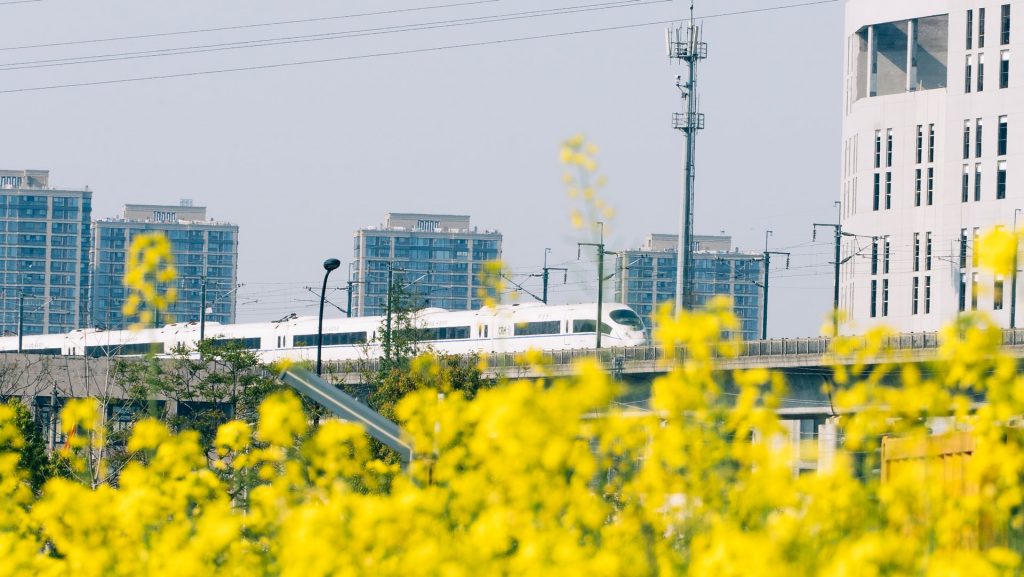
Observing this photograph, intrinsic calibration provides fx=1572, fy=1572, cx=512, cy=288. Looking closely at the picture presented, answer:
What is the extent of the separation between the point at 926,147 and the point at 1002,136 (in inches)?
151

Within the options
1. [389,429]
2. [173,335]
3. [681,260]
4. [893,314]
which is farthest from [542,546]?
[893,314]

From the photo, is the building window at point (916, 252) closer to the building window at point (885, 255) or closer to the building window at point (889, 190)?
the building window at point (885, 255)

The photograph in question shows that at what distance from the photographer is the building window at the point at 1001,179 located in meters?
71.4

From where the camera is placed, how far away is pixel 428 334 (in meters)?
53.1

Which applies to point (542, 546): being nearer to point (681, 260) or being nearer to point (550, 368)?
point (550, 368)

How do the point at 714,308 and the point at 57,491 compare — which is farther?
the point at 57,491

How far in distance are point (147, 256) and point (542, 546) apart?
2933 mm

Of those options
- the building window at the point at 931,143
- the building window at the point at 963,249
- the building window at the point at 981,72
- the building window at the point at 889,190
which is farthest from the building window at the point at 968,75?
the building window at the point at 963,249

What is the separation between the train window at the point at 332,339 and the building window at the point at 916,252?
27.9 meters

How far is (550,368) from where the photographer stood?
6.57 m

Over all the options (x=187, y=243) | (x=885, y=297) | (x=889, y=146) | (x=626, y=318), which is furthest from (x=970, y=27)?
(x=187, y=243)

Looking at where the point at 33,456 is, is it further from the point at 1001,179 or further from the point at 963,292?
the point at 1001,179

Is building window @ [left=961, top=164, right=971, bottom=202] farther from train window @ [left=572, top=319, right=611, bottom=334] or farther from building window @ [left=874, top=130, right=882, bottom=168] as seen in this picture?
train window @ [left=572, top=319, right=611, bottom=334]

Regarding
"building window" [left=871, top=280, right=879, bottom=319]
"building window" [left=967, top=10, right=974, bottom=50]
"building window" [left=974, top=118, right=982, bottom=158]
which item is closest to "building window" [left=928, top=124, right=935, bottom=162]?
"building window" [left=974, top=118, right=982, bottom=158]
